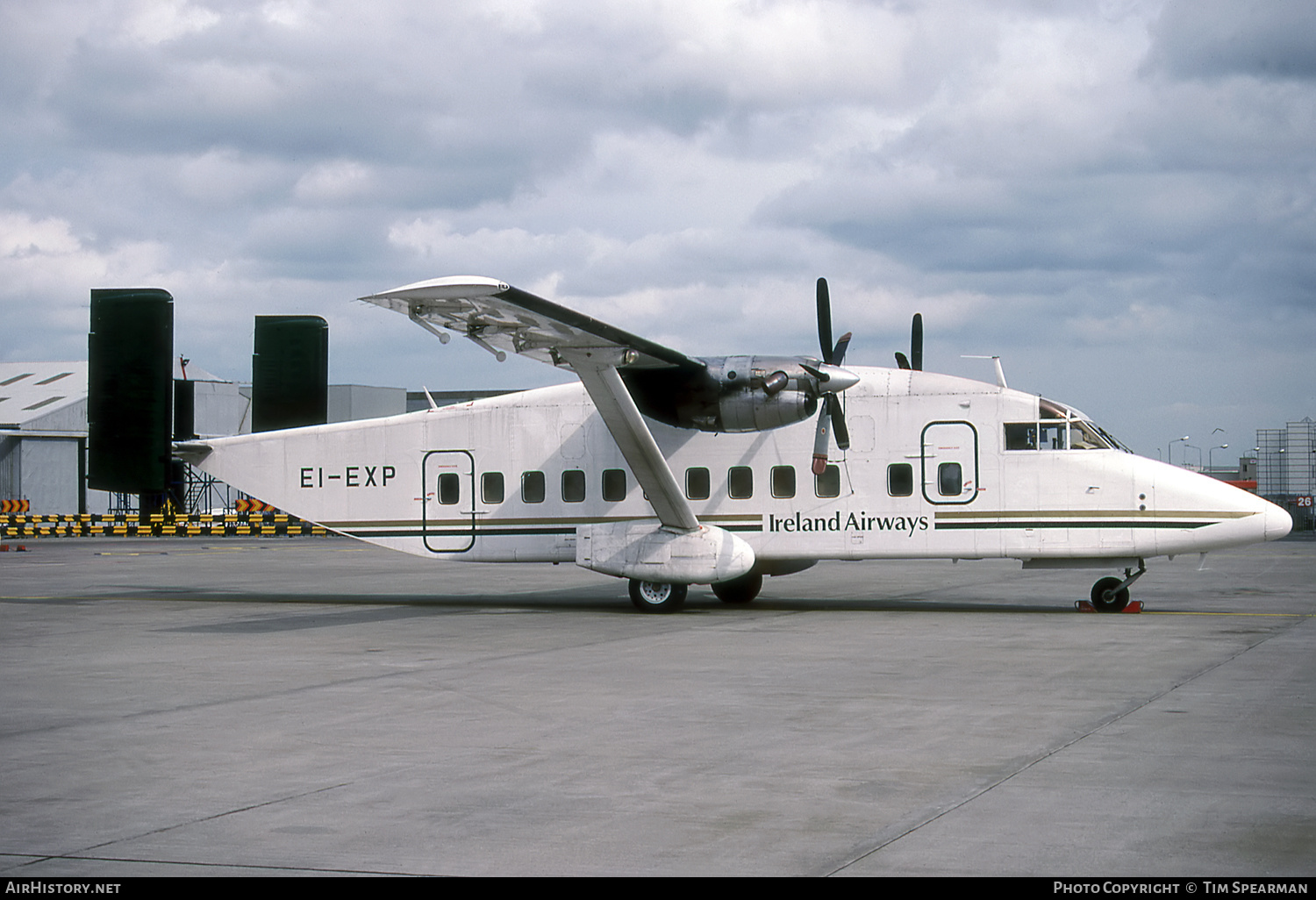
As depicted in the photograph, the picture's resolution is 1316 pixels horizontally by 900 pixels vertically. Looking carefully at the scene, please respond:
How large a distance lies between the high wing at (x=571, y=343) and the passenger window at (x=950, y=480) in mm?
4018

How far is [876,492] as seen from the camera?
20156mm

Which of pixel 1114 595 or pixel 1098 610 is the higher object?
pixel 1114 595

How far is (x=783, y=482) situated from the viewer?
67.7 feet

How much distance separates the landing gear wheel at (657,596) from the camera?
67.1 feet

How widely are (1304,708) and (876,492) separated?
33.3ft

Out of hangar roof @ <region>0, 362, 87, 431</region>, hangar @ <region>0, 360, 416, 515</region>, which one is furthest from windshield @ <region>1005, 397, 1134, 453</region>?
hangar roof @ <region>0, 362, 87, 431</region>

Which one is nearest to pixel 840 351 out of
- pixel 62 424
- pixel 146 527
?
pixel 146 527

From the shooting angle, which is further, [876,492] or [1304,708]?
[876,492]

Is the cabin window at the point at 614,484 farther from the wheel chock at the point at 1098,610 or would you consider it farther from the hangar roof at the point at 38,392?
the hangar roof at the point at 38,392

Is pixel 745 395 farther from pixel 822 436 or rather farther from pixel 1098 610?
pixel 1098 610

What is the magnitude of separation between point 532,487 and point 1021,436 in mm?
8413

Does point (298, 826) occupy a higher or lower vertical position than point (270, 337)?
lower
